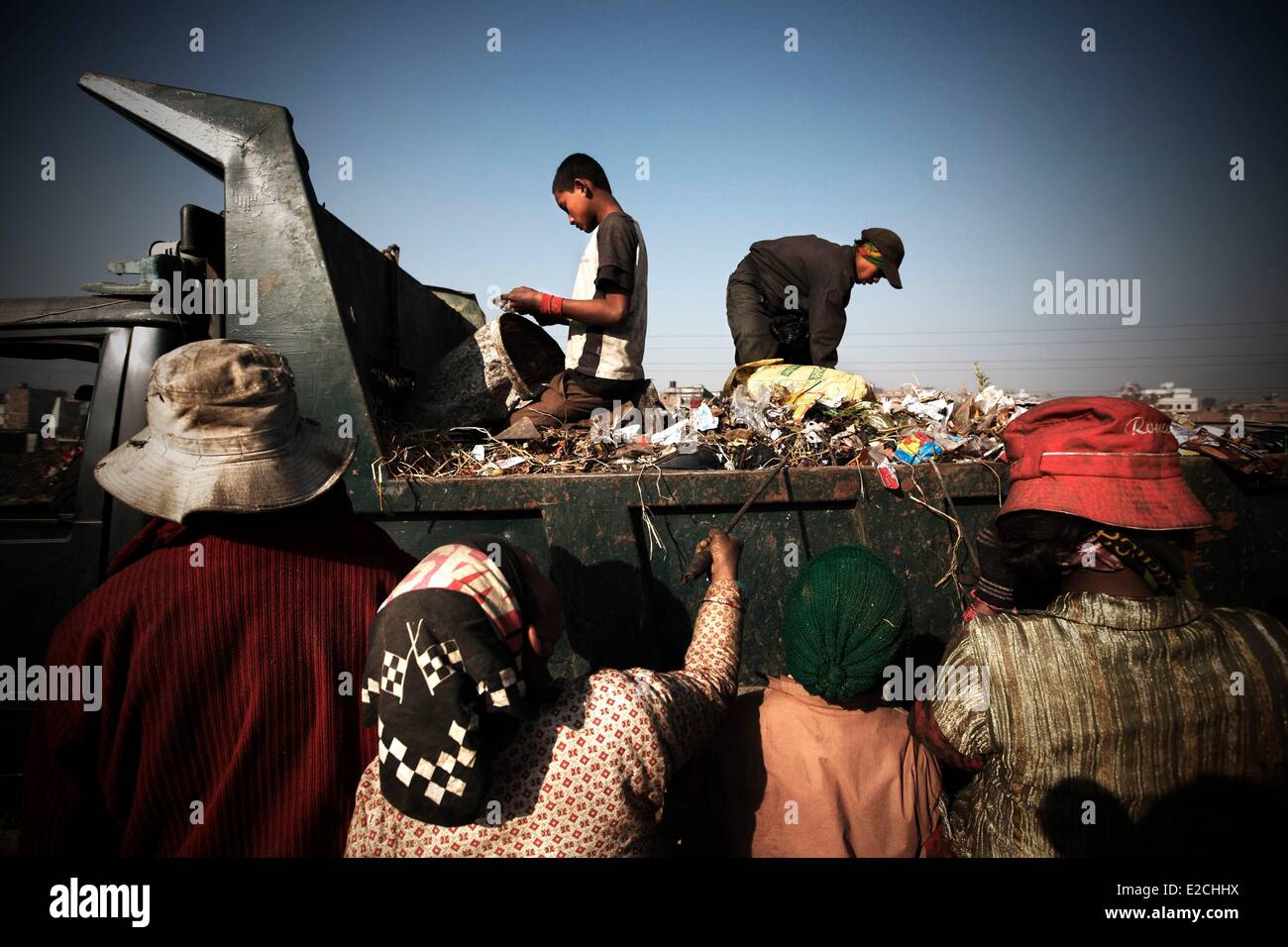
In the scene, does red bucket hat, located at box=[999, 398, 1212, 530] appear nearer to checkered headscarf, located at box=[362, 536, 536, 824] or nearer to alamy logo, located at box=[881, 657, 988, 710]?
alamy logo, located at box=[881, 657, 988, 710]

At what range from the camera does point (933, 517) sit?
2281 mm

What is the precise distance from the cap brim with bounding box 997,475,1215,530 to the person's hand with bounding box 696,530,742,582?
801 millimetres

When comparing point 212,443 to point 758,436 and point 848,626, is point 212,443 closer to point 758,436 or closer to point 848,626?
point 848,626

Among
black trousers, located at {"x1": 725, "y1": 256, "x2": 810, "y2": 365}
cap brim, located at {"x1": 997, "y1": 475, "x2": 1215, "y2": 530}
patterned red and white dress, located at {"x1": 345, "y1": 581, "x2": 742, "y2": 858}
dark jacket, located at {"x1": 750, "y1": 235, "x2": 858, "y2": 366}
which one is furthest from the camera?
black trousers, located at {"x1": 725, "y1": 256, "x2": 810, "y2": 365}

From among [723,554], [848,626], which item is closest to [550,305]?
[723,554]

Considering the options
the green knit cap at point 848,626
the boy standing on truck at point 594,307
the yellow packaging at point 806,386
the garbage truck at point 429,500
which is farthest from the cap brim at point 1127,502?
the boy standing on truck at point 594,307

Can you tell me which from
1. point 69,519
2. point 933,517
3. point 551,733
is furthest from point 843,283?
point 69,519

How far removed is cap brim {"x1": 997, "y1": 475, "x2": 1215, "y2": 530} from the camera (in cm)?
150

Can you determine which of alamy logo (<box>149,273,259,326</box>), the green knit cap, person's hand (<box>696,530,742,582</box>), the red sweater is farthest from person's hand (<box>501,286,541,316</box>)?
the green knit cap

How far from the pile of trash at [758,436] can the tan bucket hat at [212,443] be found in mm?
833

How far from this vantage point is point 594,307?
3.02 meters

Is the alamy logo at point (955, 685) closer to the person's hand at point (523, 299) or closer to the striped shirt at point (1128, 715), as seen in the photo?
the striped shirt at point (1128, 715)

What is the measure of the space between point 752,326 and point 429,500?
2.89m

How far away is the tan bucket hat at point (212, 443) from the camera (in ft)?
4.60
